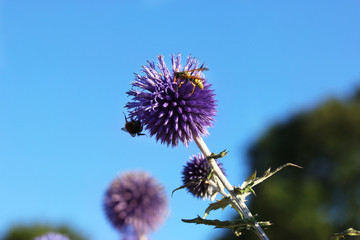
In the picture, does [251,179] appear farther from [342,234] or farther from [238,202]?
[342,234]

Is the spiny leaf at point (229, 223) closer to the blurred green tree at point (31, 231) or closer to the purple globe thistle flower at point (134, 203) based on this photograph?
the purple globe thistle flower at point (134, 203)

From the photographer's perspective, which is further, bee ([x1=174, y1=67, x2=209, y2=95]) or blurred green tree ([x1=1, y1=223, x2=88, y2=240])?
blurred green tree ([x1=1, y1=223, x2=88, y2=240])

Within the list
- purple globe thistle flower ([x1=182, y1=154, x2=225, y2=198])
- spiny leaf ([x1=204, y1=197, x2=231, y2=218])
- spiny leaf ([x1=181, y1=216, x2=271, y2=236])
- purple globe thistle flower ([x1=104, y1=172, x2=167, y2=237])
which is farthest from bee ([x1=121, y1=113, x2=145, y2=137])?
purple globe thistle flower ([x1=104, y1=172, x2=167, y2=237])

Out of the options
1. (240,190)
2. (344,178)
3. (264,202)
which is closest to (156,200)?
(240,190)

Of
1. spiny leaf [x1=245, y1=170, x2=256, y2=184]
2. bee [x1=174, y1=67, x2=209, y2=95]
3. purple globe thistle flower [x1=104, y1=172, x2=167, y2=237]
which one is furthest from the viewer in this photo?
purple globe thistle flower [x1=104, y1=172, x2=167, y2=237]

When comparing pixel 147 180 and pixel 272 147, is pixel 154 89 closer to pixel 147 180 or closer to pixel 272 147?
pixel 147 180

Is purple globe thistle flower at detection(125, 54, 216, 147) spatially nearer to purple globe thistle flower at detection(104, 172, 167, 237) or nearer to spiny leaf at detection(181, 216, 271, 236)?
spiny leaf at detection(181, 216, 271, 236)

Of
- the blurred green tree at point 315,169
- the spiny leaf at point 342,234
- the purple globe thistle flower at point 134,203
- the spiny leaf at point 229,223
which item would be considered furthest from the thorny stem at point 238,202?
the blurred green tree at point 315,169
